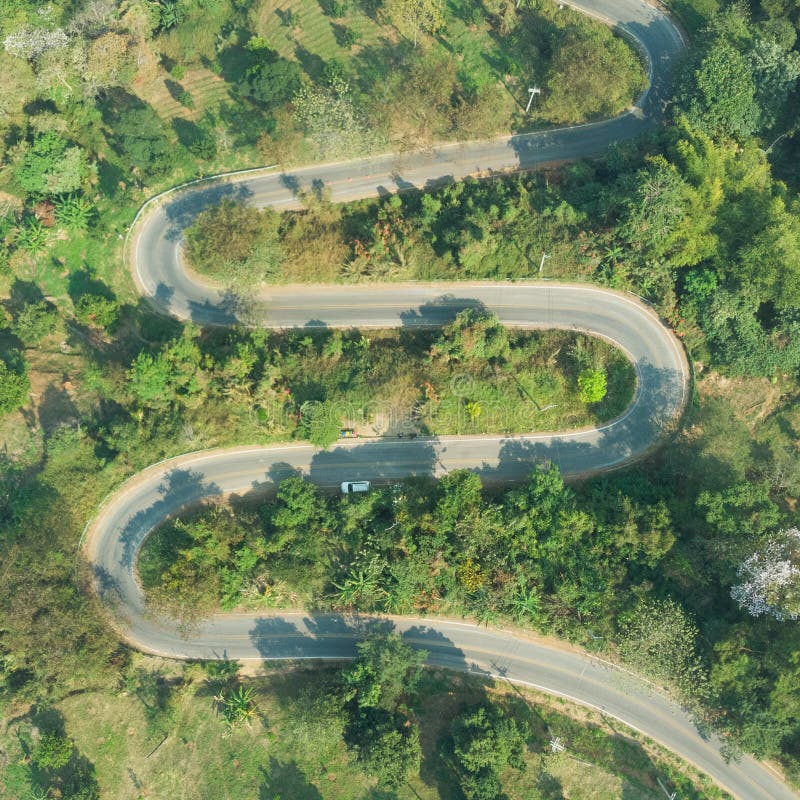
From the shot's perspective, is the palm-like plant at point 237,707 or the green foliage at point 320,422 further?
the green foliage at point 320,422

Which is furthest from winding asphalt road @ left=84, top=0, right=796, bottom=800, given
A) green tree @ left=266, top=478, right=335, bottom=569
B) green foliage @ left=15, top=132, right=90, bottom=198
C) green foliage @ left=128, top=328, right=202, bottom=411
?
green foliage @ left=15, top=132, right=90, bottom=198

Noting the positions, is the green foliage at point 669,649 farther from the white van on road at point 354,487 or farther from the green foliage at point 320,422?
the green foliage at point 320,422

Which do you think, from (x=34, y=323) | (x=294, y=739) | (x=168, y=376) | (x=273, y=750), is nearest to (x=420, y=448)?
(x=168, y=376)

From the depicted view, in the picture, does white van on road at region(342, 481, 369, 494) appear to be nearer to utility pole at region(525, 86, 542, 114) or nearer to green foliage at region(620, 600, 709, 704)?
green foliage at region(620, 600, 709, 704)

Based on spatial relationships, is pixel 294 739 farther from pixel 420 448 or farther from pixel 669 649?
pixel 669 649

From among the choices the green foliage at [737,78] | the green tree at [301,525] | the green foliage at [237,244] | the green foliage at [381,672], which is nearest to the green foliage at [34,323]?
the green foliage at [237,244]
